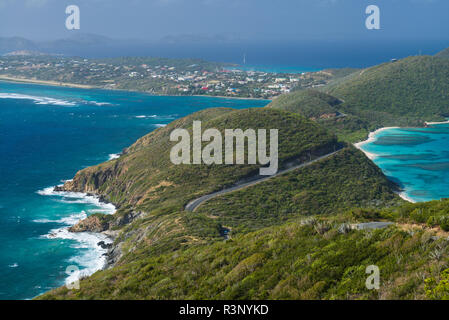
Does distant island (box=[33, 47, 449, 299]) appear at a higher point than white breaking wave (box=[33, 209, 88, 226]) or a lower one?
higher

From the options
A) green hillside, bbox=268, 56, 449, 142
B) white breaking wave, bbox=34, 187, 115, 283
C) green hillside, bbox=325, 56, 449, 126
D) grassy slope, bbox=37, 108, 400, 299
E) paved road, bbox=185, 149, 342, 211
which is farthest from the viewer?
green hillside, bbox=325, 56, 449, 126

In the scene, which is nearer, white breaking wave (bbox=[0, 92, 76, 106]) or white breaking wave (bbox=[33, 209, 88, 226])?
white breaking wave (bbox=[33, 209, 88, 226])

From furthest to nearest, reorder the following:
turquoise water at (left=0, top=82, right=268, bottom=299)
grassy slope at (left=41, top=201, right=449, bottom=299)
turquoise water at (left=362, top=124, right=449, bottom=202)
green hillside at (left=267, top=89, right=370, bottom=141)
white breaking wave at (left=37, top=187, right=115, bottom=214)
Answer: green hillside at (left=267, top=89, right=370, bottom=141) → turquoise water at (left=362, top=124, right=449, bottom=202) → white breaking wave at (left=37, top=187, right=115, bottom=214) → turquoise water at (left=0, top=82, right=268, bottom=299) → grassy slope at (left=41, top=201, right=449, bottom=299)

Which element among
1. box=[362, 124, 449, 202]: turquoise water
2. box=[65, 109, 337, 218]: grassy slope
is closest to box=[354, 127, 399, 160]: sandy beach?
box=[362, 124, 449, 202]: turquoise water

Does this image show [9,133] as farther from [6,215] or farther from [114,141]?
[6,215]

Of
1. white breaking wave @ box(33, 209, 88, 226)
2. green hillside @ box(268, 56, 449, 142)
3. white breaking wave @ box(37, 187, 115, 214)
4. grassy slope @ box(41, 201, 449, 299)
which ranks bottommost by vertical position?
white breaking wave @ box(33, 209, 88, 226)

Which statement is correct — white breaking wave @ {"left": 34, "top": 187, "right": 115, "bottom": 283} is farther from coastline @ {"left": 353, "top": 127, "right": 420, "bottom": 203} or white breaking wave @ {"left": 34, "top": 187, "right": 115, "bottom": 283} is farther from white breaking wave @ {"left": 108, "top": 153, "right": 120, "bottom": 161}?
coastline @ {"left": 353, "top": 127, "right": 420, "bottom": 203}
